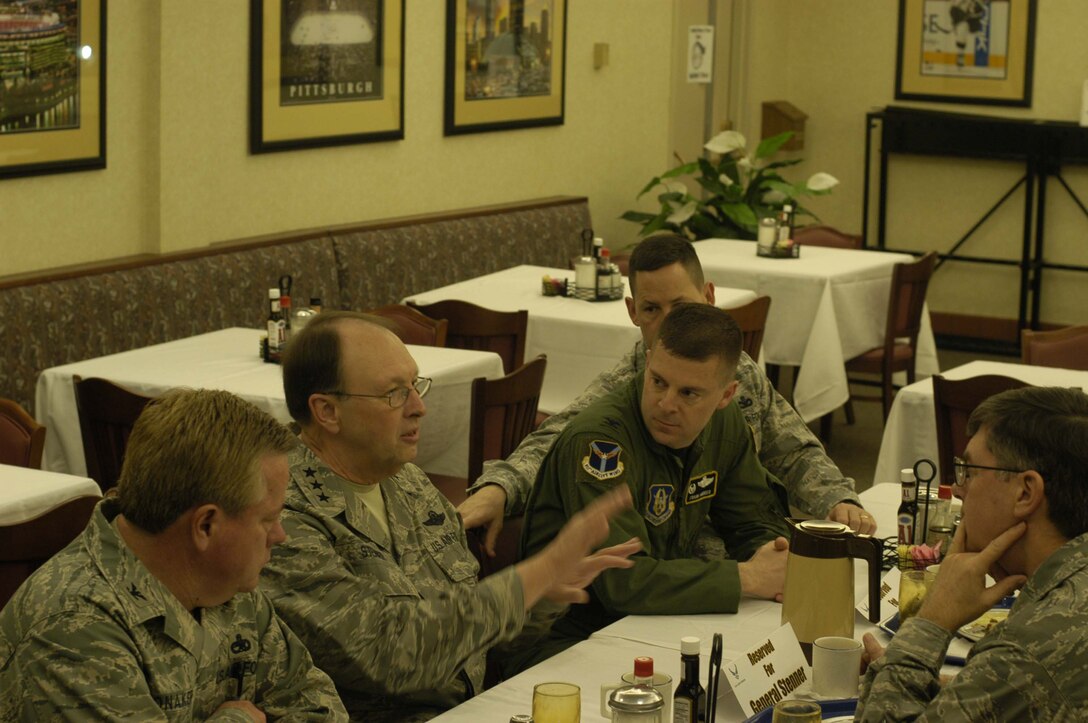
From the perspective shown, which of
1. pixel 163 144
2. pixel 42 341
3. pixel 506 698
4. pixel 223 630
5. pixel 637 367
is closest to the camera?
pixel 223 630

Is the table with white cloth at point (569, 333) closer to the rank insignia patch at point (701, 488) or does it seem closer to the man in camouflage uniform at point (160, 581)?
the rank insignia patch at point (701, 488)

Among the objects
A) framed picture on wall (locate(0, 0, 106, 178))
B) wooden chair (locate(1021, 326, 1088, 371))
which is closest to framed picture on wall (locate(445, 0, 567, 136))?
framed picture on wall (locate(0, 0, 106, 178))

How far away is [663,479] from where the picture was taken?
2977mm

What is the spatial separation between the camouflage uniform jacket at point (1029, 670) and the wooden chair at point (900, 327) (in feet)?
16.9

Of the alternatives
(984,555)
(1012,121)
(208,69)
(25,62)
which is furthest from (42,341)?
(1012,121)

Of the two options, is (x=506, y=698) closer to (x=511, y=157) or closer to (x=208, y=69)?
(x=208, y=69)

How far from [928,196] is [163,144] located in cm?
567

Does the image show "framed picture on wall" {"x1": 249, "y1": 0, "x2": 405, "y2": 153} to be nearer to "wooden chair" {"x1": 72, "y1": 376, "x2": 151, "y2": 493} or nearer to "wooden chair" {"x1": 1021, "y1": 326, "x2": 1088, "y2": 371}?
"wooden chair" {"x1": 72, "y1": 376, "x2": 151, "y2": 493}

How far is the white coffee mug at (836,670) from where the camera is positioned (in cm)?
231

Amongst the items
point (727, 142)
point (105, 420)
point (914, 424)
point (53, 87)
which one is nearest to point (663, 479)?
point (105, 420)

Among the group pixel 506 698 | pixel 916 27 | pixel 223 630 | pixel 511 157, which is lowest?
pixel 506 698

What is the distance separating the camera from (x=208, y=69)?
251 inches

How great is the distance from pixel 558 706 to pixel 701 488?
1.05 meters

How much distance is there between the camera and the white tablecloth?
3.56m
